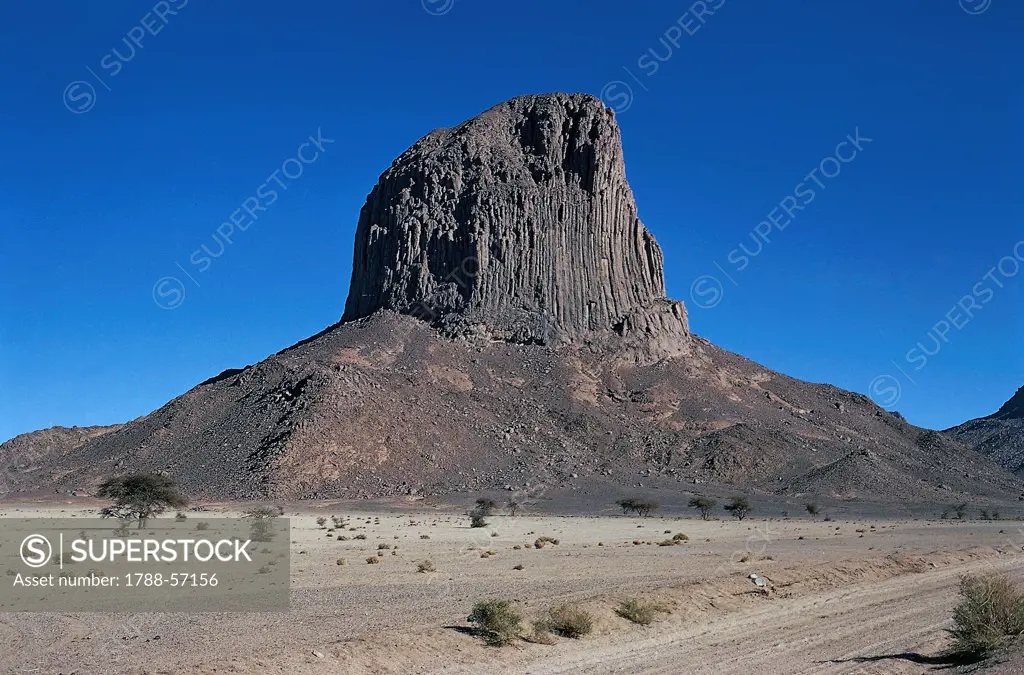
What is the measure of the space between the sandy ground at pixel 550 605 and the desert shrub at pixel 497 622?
302 millimetres

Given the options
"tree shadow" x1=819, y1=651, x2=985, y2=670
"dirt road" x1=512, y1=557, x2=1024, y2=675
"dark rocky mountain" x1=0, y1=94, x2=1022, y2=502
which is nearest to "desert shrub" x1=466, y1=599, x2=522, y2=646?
"dirt road" x1=512, y1=557, x2=1024, y2=675

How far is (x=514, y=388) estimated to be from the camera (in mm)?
106250

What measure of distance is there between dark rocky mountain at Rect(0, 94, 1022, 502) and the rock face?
0.27 m

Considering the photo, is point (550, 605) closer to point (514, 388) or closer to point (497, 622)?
point (497, 622)

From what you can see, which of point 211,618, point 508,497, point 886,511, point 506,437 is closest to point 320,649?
point 211,618

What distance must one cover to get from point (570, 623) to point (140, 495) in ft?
111

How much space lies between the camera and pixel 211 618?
18531mm

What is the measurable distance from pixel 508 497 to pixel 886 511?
31160 millimetres

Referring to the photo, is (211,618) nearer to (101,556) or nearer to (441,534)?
(101,556)

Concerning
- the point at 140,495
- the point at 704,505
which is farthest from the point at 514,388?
the point at 140,495

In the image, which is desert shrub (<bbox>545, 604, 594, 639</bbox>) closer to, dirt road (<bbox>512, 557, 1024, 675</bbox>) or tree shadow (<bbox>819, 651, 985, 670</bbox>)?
dirt road (<bbox>512, 557, 1024, 675</bbox>)

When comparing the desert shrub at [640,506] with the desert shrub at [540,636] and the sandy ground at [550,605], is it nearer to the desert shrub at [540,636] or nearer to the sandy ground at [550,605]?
the sandy ground at [550,605]

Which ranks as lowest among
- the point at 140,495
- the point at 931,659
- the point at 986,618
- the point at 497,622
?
the point at 931,659

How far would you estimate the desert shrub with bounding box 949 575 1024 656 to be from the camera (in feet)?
49.8
